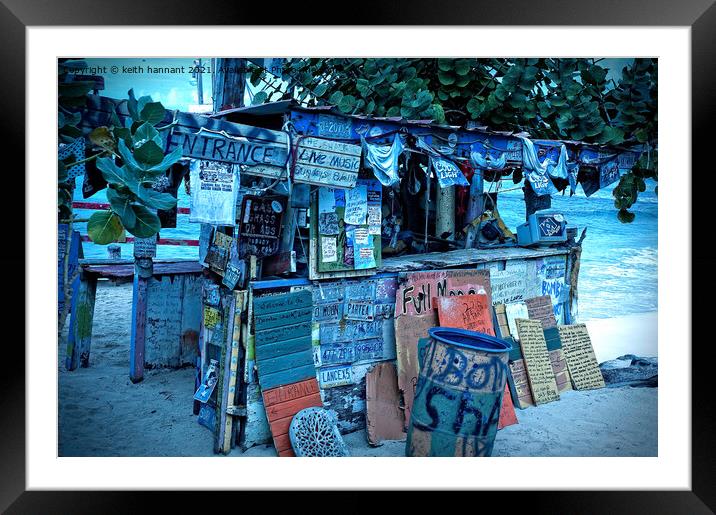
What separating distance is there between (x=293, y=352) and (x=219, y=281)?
1.05 m

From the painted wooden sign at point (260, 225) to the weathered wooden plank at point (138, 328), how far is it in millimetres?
1934

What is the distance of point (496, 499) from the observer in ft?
15.2

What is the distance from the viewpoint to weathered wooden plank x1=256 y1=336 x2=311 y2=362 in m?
5.39

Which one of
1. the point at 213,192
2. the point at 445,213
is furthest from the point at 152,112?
the point at 445,213

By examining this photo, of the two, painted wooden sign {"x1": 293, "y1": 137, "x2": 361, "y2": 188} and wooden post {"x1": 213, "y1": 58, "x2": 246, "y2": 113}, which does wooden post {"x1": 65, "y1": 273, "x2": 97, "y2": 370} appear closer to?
wooden post {"x1": 213, "y1": 58, "x2": 246, "y2": 113}

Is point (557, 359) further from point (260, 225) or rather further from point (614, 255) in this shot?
point (614, 255)

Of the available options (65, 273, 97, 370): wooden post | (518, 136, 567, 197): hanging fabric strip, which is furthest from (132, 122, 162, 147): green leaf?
(518, 136, 567, 197): hanging fabric strip

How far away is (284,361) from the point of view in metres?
5.50

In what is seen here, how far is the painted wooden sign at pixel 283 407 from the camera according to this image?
538cm

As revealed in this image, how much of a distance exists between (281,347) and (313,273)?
73 centimetres
